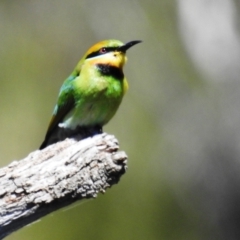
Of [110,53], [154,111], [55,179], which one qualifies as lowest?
[154,111]

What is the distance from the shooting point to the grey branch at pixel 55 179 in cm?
190

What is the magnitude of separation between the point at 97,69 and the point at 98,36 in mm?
1967

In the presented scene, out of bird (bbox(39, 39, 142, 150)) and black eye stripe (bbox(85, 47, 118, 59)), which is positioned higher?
black eye stripe (bbox(85, 47, 118, 59))

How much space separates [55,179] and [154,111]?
2.73 m

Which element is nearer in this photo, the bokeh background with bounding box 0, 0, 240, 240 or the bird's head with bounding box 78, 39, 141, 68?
the bird's head with bounding box 78, 39, 141, 68

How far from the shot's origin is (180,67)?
4.61 metres

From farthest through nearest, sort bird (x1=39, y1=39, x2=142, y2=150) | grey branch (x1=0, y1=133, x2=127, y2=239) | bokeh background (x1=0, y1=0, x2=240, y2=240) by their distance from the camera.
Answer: bokeh background (x1=0, y1=0, x2=240, y2=240)
bird (x1=39, y1=39, x2=142, y2=150)
grey branch (x1=0, y1=133, x2=127, y2=239)

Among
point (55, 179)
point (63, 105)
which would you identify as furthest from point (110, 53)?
point (55, 179)

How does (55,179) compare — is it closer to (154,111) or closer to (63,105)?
(63,105)

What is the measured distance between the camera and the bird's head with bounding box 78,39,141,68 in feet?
9.09

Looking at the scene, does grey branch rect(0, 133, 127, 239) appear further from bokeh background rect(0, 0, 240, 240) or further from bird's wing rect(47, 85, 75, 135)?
bokeh background rect(0, 0, 240, 240)

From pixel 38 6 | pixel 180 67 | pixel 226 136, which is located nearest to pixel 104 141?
pixel 226 136

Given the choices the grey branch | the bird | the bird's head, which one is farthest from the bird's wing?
the grey branch

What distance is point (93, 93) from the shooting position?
8.87 ft
